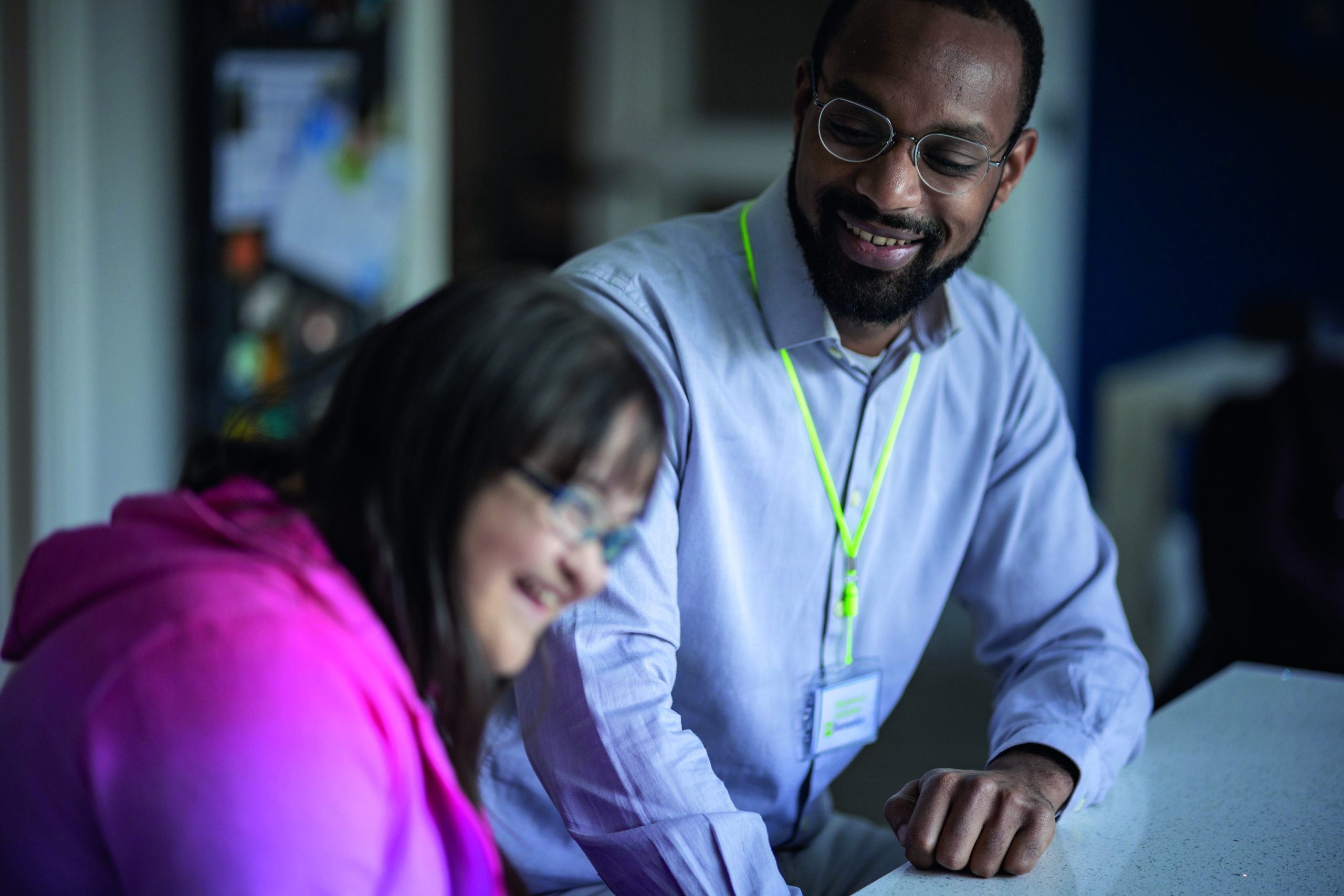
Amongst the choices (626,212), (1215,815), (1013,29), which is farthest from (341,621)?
(626,212)

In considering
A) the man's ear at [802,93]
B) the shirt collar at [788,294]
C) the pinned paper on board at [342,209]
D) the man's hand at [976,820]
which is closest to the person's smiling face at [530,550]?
the man's hand at [976,820]

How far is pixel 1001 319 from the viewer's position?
1494 mm

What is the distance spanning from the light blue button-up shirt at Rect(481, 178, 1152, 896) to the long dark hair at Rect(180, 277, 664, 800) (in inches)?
10.6

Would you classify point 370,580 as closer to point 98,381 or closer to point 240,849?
point 240,849

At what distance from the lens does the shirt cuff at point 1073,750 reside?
114cm

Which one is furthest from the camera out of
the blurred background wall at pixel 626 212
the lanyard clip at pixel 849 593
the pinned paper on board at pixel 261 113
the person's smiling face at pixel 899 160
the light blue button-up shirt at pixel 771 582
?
the pinned paper on board at pixel 261 113

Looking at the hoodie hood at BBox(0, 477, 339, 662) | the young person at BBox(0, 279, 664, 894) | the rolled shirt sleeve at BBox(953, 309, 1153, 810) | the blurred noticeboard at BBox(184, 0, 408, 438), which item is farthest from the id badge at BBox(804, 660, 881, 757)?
the blurred noticeboard at BBox(184, 0, 408, 438)

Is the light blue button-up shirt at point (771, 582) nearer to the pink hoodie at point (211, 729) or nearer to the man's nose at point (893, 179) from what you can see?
the man's nose at point (893, 179)

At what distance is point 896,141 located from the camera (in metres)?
1.25

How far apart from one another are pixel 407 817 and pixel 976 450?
2.90ft

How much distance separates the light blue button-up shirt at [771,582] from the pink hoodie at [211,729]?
1.05 feet

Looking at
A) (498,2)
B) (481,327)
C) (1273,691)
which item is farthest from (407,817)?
(498,2)

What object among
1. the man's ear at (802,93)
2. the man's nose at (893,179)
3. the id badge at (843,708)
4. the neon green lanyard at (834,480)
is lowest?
the id badge at (843,708)

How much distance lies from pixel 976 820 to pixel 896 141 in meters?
0.64
